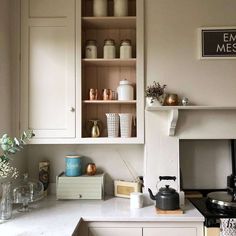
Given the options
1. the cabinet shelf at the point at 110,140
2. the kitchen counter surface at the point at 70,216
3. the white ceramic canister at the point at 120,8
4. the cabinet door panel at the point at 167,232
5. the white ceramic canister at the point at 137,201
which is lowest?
the cabinet door panel at the point at 167,232

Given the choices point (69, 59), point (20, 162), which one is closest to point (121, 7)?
point (69, 59)

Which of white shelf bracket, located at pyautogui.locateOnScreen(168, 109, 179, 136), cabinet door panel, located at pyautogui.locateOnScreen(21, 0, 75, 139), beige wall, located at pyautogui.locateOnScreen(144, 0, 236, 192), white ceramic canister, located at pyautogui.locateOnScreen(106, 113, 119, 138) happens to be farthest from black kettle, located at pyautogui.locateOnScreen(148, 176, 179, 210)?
cabinet door panel, located at pyautogui.locateOnScreen(21, 0, 75, 139)

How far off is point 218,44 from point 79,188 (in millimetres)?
1560

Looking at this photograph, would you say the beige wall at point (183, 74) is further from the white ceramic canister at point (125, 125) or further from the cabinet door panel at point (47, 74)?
the cabinet door panel at point (47, 74)

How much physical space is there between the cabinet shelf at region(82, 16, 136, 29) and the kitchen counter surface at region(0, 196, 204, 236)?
4.74 feet

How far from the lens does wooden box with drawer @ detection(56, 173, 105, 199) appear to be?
2264mm

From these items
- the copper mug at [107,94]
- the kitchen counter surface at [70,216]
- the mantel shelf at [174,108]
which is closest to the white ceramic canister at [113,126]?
the copper mug at [107,94]

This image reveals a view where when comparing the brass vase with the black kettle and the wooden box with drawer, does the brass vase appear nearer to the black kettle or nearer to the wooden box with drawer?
the wooden box with drawer

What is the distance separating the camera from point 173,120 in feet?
6.77

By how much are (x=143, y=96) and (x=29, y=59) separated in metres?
0.93

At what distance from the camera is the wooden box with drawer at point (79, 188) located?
89.1 inches

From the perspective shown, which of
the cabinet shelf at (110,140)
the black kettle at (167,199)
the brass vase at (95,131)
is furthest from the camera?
the brass vase at (95,131)

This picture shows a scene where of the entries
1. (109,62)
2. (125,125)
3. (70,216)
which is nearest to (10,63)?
(109,62)

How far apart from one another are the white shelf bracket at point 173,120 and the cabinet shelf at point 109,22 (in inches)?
31.4
